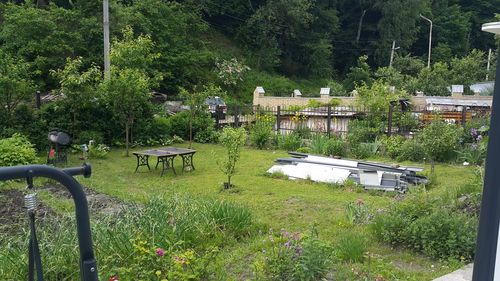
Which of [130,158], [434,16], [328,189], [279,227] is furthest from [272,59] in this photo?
[279,227]

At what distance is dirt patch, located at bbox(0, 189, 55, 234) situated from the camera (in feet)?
18.6

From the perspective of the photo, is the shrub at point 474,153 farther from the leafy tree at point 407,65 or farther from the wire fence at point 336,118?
the leafy tree at point 407,65

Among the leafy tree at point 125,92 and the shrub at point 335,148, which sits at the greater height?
the leafy tree at point 125,92

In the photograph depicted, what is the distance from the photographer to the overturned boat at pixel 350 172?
30.7ft

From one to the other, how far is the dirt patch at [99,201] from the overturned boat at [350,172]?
4041 mm

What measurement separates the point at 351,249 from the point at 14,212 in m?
4.71

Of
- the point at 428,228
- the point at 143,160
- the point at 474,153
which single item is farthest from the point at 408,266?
the point at 143,160

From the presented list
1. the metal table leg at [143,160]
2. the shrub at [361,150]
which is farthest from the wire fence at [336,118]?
the metal table leg at [143,160]

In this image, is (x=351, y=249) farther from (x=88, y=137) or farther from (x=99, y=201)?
(x=88, y=137)

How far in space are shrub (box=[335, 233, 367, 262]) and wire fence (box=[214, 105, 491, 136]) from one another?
30.5 ft

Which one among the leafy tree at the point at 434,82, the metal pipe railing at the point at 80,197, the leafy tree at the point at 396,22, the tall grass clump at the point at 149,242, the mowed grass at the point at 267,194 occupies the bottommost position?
the mowed grass at the point at 267,194

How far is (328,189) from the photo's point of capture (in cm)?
926

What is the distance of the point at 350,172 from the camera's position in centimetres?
1018

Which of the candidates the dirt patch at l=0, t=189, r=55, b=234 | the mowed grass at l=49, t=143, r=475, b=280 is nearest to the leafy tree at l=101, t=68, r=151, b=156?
the mowed grass at l=49, t=143, r=475, b=280
